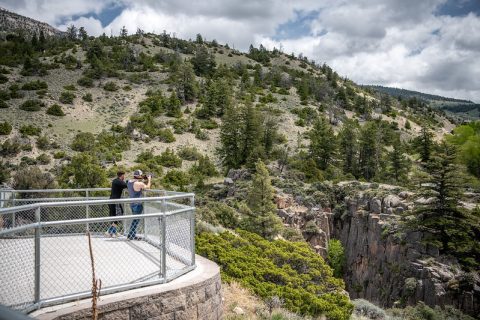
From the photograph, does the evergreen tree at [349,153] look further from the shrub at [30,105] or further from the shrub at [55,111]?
the shrub at [30,105]

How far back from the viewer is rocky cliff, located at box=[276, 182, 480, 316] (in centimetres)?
2392

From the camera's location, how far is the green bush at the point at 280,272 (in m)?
12.6

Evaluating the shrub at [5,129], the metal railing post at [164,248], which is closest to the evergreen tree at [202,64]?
the shrub at [5,129]

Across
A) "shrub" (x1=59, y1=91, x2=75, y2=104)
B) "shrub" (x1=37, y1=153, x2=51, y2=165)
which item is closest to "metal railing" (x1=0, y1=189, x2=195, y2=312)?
"shrub" (x1=37, y1=153, x2=51, y2=165)

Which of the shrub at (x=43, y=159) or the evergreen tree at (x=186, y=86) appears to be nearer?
the shrub at (x=43, y=159)

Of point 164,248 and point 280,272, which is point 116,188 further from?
point 280,272

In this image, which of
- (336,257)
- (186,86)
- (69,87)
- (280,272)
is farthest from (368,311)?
(69,87)

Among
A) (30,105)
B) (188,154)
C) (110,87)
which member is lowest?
(188,154)

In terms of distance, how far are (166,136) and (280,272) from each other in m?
39.4

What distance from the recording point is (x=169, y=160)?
45.5 metres

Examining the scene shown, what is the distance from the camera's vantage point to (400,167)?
47500 millimetres

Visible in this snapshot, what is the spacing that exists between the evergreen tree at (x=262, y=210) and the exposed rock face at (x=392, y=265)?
31.9 ft

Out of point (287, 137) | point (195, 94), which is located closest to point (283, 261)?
point (287, 137)

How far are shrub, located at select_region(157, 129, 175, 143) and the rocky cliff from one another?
21590 millimetres
